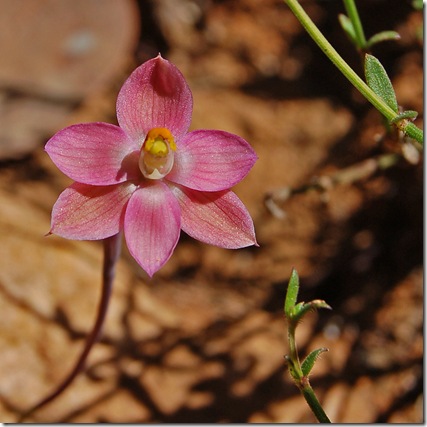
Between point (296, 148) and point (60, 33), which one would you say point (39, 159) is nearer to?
point (60, 33)

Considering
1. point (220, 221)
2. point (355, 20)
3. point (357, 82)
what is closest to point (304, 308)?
point (220, 221)

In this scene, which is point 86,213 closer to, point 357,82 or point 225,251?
point 357,82

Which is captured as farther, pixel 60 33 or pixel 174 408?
pixel 60 33

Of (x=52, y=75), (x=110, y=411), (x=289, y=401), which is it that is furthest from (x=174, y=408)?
(x=52, y=75)

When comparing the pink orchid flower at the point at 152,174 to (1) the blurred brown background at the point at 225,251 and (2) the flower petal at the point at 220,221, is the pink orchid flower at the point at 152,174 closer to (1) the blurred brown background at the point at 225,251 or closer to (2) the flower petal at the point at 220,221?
(2) the flower petal at the point at 220,221

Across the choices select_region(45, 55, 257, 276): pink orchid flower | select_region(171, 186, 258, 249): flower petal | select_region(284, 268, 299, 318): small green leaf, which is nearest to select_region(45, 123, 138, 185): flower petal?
select_region(45, 55, 257, 276): pink orchid flower

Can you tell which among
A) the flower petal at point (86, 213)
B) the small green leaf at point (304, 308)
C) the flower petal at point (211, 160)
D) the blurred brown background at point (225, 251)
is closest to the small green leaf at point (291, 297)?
the small green leaf at point (304, 308)
